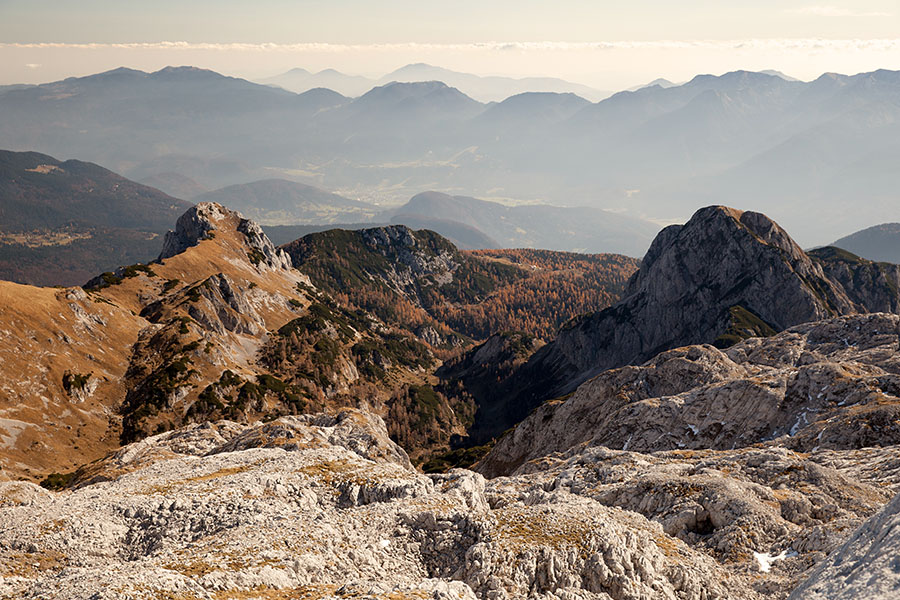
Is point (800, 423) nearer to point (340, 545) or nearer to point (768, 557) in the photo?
point (768, 557)

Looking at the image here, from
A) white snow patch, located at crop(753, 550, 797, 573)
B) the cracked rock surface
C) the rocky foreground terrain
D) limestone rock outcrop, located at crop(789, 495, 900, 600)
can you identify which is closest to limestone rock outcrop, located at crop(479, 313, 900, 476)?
the rocky foreground terrain

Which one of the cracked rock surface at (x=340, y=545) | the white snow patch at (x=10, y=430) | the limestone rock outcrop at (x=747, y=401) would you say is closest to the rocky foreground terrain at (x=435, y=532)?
the cracked rock surface at (x=340, y=545)

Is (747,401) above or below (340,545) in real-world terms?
below

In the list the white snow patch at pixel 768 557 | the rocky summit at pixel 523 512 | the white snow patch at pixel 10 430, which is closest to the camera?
the rocky summit at pixel 523 512

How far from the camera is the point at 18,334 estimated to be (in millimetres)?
144875

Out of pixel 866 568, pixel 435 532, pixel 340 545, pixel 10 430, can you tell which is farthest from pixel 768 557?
pixel 10 430

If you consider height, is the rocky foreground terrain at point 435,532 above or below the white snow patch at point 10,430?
above

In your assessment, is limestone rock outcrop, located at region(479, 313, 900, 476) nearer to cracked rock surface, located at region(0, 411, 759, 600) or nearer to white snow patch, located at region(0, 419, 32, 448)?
cracked rock surface, located at region(0, 411, 759, 600)

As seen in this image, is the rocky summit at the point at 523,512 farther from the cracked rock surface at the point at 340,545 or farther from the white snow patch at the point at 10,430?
the white snow patch at the point at 10,430

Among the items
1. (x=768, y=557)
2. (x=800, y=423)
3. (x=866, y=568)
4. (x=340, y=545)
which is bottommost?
(x=800, y=423)

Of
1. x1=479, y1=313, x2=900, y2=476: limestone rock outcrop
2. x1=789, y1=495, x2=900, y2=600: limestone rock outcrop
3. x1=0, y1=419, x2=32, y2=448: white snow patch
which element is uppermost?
x1=789, y1=495, x2=900, y2=600: limestone rock outcrop

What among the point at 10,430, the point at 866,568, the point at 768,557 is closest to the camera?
the point at 866,568

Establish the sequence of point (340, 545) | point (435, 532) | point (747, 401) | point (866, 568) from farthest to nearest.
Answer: point (747, 401), point (435, 532), point (340, 545), point (866, 568)

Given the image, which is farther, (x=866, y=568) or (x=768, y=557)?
(x=768, y=557)
